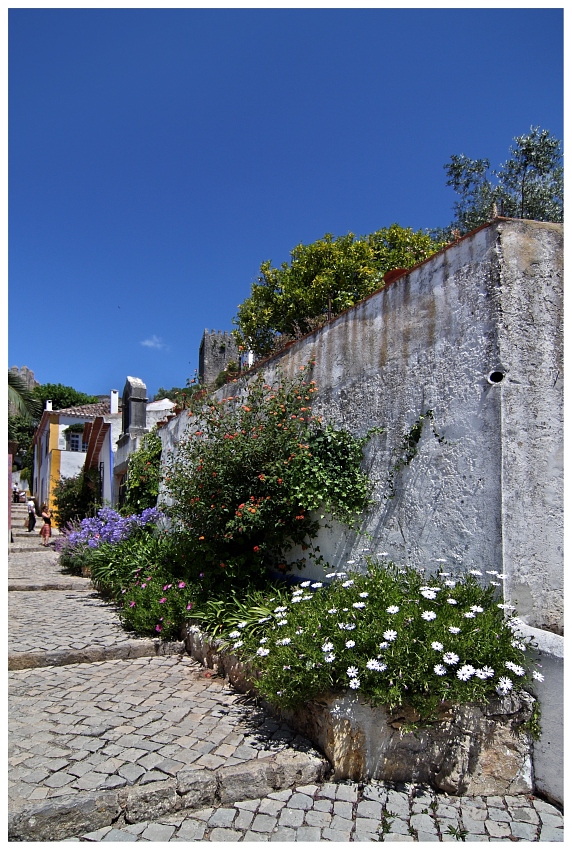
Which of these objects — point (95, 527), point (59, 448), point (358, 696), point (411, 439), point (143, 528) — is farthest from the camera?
point (59, 448)

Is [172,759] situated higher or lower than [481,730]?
lower

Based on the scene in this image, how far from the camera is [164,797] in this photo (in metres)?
3.21

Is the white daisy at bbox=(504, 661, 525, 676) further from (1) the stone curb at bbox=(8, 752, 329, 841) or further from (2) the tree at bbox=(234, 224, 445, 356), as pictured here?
(2) the tree at bbox=(234, 224, 445, 356)

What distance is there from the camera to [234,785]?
3.33 metres

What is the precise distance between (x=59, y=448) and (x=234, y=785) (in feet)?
89.1

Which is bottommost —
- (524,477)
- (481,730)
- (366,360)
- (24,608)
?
(24,608)

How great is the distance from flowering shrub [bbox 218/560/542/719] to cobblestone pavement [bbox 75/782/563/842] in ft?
1.77

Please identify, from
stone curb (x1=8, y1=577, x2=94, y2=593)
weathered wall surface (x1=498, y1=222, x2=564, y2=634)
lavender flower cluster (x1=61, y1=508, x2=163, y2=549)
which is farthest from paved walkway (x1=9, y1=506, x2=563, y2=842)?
stone curb (x1=8, y1=577, x2=94, y2=593)

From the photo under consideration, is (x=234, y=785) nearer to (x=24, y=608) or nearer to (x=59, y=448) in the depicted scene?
(x=24, y=608)

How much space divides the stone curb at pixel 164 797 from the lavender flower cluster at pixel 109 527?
283 inches

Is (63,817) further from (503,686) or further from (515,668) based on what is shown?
(515,668)

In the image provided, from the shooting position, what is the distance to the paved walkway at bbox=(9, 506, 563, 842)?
3045 mm

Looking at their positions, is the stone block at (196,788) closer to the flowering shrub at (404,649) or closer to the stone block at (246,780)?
the stone block at (246,780)
